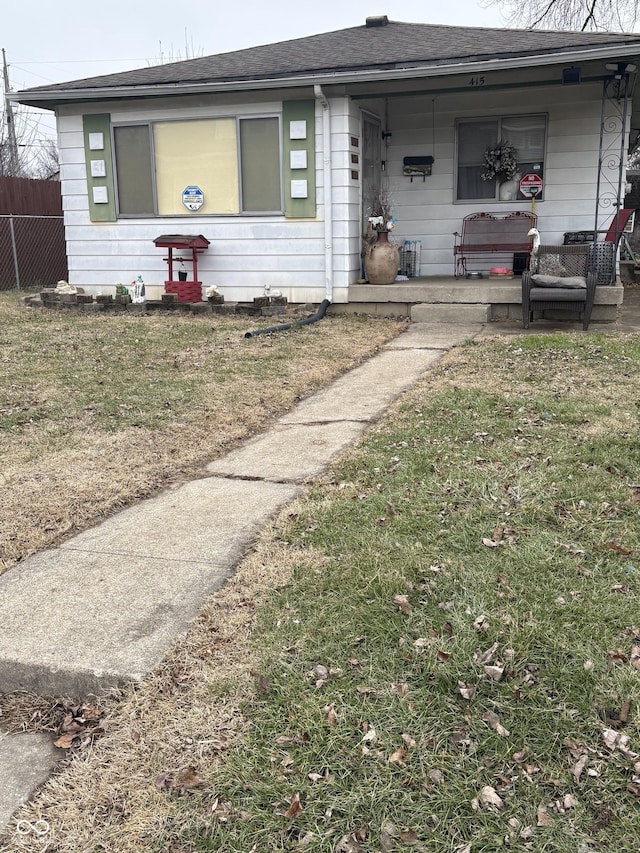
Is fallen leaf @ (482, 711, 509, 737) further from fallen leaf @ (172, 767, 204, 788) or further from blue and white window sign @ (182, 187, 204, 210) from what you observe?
blue and white window sign @ (182, 187, 204, 210)

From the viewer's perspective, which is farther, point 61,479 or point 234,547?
point 61,479

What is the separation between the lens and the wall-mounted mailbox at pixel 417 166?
10.8 m

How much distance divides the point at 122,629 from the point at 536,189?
956 centimetres

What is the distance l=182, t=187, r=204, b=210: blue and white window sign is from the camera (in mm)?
10250

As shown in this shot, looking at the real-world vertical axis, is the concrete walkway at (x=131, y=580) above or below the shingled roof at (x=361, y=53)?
below

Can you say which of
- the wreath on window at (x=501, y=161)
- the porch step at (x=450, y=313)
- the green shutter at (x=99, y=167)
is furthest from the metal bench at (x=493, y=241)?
the green shutter at (x=99, y=167)

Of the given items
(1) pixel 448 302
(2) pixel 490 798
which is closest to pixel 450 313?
(1) pixel 448 302

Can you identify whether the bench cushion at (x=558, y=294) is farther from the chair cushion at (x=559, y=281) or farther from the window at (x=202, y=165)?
the window at (x=202, y=165)

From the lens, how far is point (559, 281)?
8234mm

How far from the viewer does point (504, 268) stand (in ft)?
35.0

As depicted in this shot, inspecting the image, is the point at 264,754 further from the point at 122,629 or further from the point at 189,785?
the point at 122,629

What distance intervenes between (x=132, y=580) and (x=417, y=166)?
9.31 metres

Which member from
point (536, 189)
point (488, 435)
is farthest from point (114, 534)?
point (536, 189)

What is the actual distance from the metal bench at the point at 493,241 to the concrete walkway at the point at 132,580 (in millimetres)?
6633
